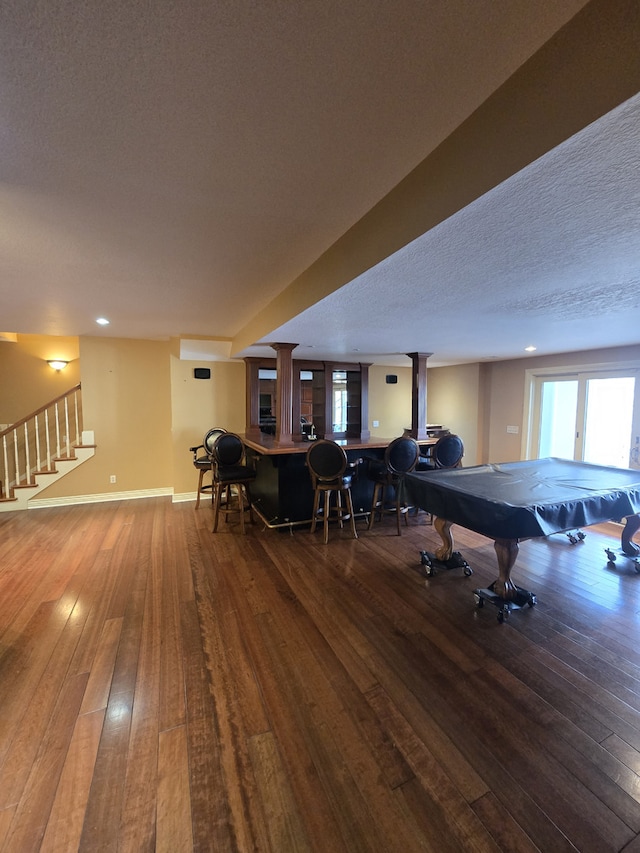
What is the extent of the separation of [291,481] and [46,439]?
4.18 m

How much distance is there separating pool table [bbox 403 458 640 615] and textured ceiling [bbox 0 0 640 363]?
4.52 feet

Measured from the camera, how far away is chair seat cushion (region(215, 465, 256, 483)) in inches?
161

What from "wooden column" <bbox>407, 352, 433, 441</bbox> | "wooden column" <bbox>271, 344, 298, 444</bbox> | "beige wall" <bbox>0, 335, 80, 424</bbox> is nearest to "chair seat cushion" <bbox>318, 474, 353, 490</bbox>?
"wooden column" <bbox>271, 344, 298, 444</bbox>

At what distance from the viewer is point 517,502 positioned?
8.05 ft

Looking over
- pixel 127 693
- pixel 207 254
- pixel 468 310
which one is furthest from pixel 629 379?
pixel 127 693

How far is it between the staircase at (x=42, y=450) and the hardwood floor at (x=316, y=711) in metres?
2.48

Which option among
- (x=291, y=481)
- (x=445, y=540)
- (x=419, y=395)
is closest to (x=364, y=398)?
(x=419, y=395)

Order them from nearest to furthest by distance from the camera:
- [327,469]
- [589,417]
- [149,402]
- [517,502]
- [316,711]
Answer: [316,711], [517,502], [327,469], [589,417], [149,402]

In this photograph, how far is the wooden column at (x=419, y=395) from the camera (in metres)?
5.05

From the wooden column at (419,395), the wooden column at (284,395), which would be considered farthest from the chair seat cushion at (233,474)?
the wooden column at (419,395)

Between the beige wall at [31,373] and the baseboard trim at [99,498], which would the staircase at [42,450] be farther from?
the beige wall at [31,373]

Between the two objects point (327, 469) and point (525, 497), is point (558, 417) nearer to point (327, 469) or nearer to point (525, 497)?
point (525, 497)

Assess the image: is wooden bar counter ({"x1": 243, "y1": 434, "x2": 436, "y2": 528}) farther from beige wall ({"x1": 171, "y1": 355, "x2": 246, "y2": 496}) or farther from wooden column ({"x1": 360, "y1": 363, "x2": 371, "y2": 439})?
wooden column ({"x1": 360, "y1": 363, "x2": 371, "y2": 439})

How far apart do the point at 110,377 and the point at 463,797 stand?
6105 millimetres
